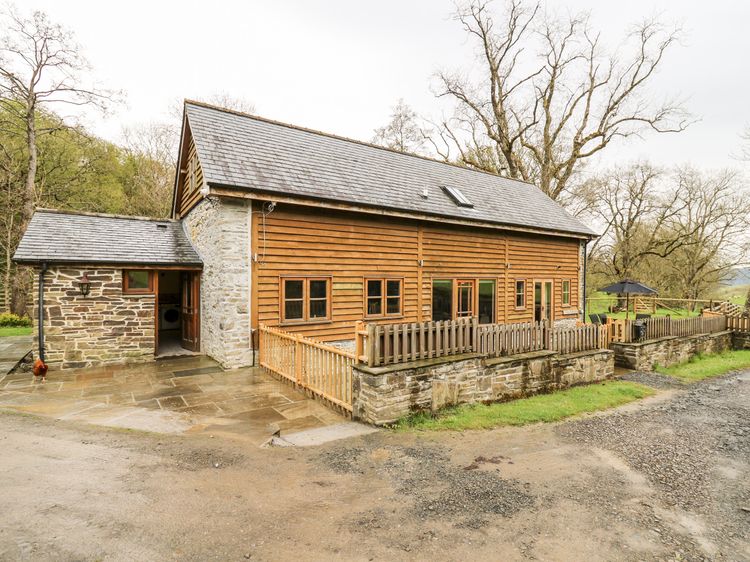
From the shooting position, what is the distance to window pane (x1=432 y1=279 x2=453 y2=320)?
13.3 m

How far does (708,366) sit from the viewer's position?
1241 centimetres

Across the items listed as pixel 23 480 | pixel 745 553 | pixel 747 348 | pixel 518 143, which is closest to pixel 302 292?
pixel 23 480

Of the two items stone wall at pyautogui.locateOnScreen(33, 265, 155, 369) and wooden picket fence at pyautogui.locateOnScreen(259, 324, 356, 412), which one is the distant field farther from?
stone wall at pyautogui.locateOnScreen(33, 265, 155, 369)

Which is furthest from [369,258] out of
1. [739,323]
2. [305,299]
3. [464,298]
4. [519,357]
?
[739,323]

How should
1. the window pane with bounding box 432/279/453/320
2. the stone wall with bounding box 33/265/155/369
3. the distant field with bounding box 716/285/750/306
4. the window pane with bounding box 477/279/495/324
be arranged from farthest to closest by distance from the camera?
the distant field with bounding box 716/285/750/306, the window pane with bounding box 477/279/495/324, the window pane with bounding box 432/279/453/320, the stone wall with bounding box 33/265/155/369

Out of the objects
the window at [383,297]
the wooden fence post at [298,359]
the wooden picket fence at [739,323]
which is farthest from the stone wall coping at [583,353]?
the wooden picket fence at [739,323]

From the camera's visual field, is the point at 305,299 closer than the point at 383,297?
Yes

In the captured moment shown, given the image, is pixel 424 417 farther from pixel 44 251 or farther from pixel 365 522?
pixel 44 251

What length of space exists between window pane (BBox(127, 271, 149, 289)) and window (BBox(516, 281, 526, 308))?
13535 mm

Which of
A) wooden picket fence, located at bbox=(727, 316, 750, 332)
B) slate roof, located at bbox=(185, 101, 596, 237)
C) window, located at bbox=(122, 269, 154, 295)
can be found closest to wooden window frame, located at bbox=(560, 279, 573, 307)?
slate roof, located at bbox=(185, 101, 596, 237)

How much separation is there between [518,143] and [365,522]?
102 feet

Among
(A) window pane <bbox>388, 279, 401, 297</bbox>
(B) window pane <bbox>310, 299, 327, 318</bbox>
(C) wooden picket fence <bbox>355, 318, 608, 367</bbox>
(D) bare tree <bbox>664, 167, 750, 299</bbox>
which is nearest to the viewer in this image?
(C) wooden picket fence <bbox>355, 318, 608, 367</bbox>

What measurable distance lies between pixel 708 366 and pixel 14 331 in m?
26.9

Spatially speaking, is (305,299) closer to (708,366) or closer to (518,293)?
(518,293)
